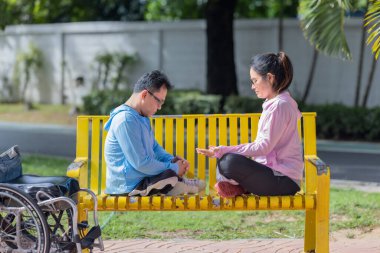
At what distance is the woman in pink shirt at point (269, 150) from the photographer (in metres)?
5.26

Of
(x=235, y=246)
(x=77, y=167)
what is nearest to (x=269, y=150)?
(x=235, y=246)

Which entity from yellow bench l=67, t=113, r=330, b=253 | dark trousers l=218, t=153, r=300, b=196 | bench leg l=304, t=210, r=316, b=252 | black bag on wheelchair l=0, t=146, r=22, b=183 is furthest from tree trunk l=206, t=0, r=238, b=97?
black bag on wheelchair l=0, t=146, r=22, b=183

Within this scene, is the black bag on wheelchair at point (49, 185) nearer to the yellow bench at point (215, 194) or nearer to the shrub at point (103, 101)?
the yellow bench at point (215, 194)

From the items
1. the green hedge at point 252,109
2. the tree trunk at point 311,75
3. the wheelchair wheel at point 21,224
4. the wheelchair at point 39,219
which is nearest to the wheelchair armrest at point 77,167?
the wheelchair at point 39,219

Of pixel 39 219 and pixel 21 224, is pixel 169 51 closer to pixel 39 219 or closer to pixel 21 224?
pixel 21 224

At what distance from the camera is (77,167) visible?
546cm

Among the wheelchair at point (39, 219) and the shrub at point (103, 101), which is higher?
the shrub at point (103, 101)

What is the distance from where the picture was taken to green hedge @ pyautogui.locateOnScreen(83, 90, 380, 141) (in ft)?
47.0

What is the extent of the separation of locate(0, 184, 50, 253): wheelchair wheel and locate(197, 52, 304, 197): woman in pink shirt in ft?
4.12

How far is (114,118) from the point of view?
5.41 metres

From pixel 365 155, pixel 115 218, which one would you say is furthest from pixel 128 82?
pixel 115 218

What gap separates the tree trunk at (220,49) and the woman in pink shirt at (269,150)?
438 inches

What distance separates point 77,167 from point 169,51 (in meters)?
14.7

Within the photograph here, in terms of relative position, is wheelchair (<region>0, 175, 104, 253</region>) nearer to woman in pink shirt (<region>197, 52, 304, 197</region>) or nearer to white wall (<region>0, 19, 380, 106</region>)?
woman in pink shirt (<region>197, 52, 304, 197</region>)
